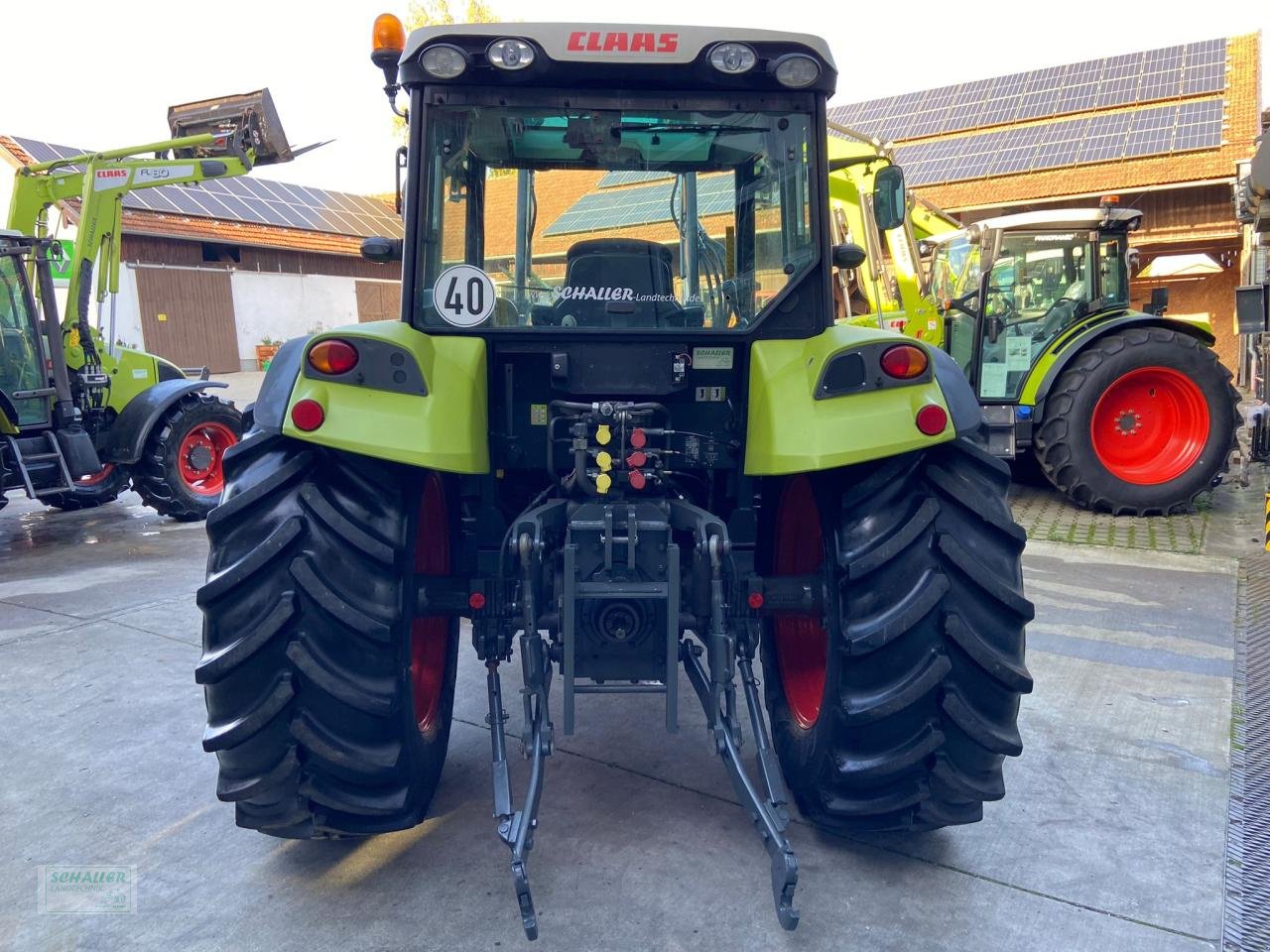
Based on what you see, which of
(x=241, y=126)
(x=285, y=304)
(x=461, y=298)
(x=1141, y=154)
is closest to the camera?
(x=461, y=298)

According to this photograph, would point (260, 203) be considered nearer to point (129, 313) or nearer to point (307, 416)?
point (129, 313)

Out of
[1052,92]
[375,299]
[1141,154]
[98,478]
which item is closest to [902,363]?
[98,478]

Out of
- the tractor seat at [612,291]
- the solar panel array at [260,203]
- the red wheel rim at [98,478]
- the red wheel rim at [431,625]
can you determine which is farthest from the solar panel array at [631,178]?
the solar panel array at [260,203]

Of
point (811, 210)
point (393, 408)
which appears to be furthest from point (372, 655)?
point (811, 210)

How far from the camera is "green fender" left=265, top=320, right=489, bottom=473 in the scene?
7.62ft

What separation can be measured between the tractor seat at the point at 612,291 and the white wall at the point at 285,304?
21627mm

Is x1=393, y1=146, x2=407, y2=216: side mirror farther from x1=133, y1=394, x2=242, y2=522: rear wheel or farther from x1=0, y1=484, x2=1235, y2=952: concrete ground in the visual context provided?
x1=133, y1=394, x2=242, y2=522: rear wheel

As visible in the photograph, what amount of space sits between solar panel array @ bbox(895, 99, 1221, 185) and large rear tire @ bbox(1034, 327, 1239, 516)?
25.9 feet

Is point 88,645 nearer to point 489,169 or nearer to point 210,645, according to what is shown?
point 210,645

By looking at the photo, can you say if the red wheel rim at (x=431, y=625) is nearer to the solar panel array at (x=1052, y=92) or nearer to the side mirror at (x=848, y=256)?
the side mirror at (x=848, y=256)

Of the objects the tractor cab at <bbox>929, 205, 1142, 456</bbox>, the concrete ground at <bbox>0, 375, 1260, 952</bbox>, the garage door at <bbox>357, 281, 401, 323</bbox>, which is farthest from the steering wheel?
the garage door at <bbox>357, 281, 401, 323</bbox>

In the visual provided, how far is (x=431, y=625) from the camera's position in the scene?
3162mm

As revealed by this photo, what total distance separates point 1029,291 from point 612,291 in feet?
20.3

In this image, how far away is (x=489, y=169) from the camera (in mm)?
2840
